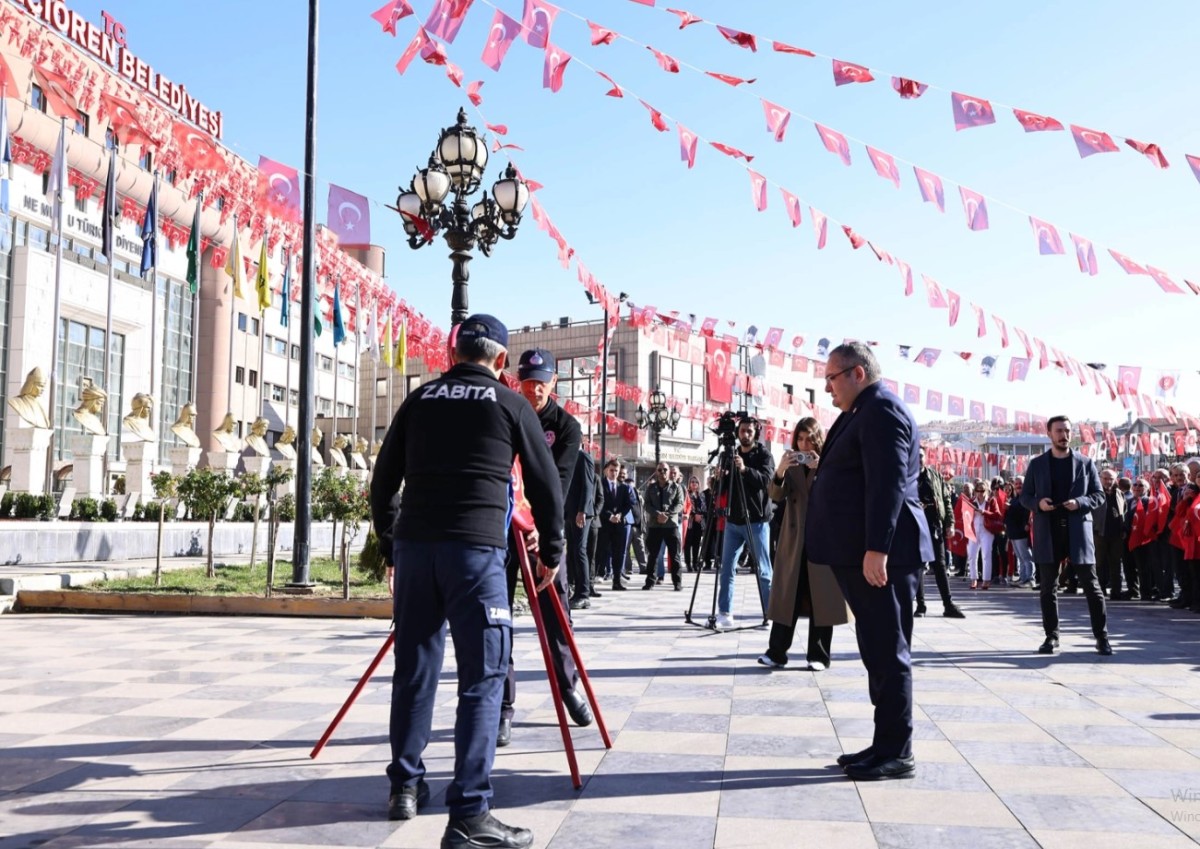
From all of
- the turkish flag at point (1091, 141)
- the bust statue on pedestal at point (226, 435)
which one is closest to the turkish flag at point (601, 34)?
the turkish flag at point (1091, 141)

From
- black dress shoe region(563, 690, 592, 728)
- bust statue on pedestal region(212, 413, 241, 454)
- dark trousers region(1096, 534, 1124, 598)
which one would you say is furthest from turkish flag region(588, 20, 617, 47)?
bust statue on pedestal region(212, 413, 241, 454)

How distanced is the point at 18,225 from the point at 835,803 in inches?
1633

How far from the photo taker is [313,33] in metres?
13.2

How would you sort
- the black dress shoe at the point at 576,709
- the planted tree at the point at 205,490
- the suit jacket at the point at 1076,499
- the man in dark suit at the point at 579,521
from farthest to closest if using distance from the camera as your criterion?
the planted tree at the point at 205,490 → the suit jacket at the point at 1076,499 → the man in dark suit at the point at 579,521 → the black dress shoe at the point at 576,709

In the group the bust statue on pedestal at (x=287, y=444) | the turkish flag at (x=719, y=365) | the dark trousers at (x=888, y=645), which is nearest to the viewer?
the dark trousers at (x=888, y=645)

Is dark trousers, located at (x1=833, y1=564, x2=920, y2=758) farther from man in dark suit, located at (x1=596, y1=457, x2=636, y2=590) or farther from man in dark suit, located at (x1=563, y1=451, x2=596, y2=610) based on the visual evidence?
man in dark suit, located at (x1=596, y1=457, x2=636, y2=590)

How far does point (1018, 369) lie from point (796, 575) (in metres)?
18.7

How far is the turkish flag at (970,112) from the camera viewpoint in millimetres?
9602

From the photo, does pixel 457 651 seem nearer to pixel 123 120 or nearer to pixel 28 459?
pixel 123 120

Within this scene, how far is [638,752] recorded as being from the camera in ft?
15.6

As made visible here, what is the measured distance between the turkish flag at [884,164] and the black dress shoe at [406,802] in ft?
31.0

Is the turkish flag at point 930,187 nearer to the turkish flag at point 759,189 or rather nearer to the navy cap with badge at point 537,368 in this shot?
the turkish flag at point 759,189

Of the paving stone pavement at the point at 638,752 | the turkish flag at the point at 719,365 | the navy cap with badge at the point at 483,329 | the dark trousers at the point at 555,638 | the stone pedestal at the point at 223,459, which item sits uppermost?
the turkish flag at the point at 719,365

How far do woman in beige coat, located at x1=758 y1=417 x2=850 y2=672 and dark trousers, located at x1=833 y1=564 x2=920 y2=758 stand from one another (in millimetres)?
2181
